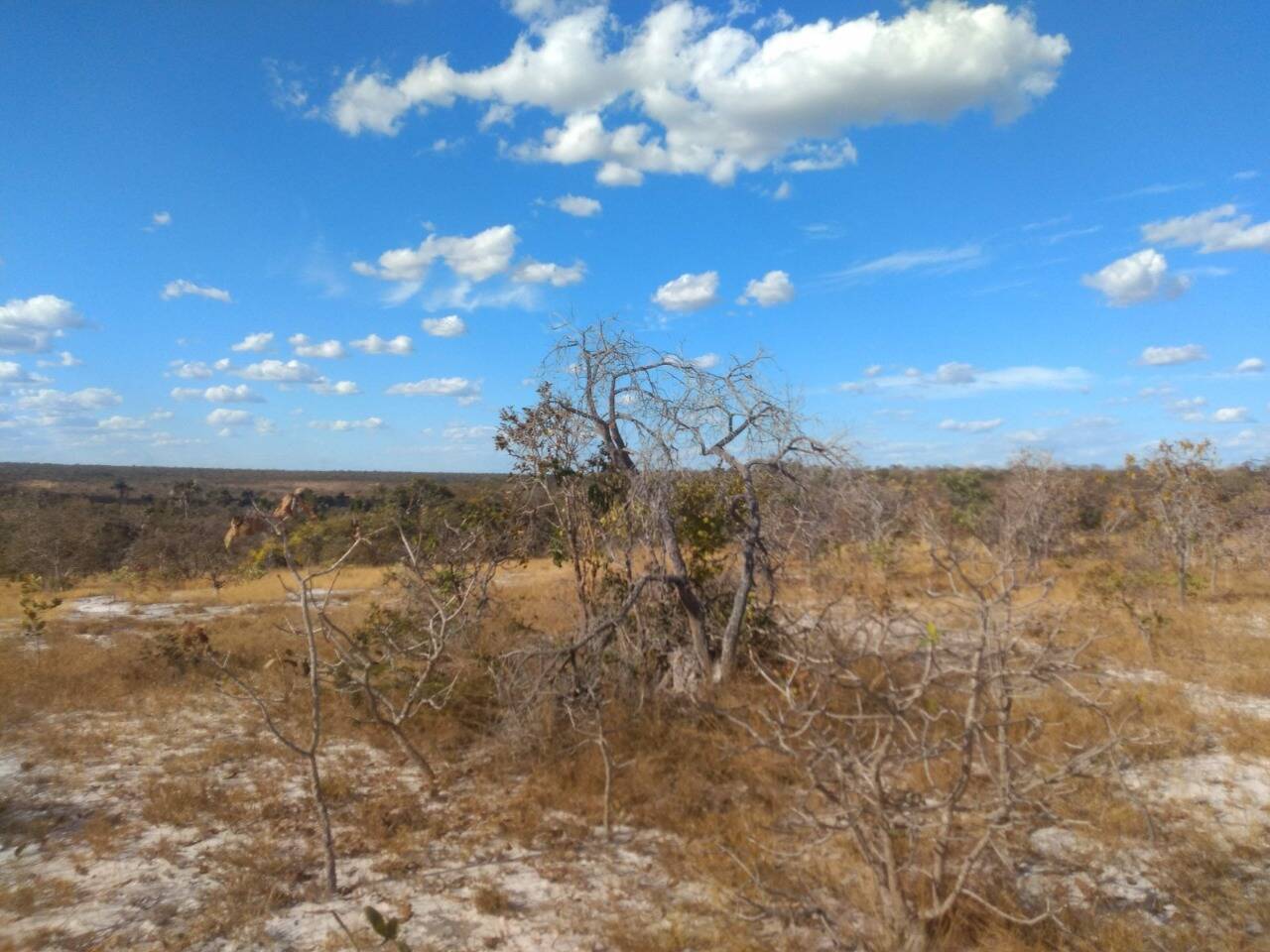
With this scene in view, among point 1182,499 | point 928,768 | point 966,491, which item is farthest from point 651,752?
point 966,491

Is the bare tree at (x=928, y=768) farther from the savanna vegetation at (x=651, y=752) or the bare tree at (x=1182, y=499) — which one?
the bare tree at (x=1182, y=499)

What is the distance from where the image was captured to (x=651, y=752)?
6.73m

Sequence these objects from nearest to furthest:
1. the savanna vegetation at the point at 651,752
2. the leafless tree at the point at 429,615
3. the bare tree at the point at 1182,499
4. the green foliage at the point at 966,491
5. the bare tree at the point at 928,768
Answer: the bare tree at the point at 928,768, the savanna vegetation at the point at 651,752, the leafless tree at the point at 429,615, the bare tree at the point at 1182,499, the green foliage at the point at 966,491

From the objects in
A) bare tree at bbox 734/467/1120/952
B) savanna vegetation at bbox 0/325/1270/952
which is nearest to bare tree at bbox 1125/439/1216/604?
savanna vegetation at bbox 0/325/1270/952

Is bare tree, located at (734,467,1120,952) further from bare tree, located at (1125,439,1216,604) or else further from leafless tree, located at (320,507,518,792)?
bare tree, located at (1125,439,1216,604)

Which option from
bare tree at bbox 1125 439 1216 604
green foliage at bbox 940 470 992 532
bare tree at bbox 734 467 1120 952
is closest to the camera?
bare tree at bbox 734 467 1120 952

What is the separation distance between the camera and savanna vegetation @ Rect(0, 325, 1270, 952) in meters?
4.12

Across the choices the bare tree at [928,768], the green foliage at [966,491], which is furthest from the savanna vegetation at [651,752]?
the green foliage at [966,491]

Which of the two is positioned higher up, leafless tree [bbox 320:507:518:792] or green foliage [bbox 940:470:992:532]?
green foliage [bbox 940:470:992:532]

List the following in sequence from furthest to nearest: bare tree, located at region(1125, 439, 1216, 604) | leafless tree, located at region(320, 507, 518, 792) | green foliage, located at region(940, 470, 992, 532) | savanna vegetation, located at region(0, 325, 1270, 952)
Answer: green foliage, located at region(940, 470, 992, 532) → bare tree, located at region(1125, 439, 1216, 604) → leafless tree, located at region(320, 507, 518, 792) → savanna vegetation, located at region(0, 325, 1270, 952)

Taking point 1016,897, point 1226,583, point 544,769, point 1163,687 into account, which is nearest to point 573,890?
point 544,769

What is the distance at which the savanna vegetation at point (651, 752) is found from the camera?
13.5 ft

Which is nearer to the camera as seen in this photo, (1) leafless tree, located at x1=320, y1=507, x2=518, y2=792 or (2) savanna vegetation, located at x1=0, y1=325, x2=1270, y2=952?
(2) savanna vegetation, located at x1=0, y1=325, x2=1270, y2=952

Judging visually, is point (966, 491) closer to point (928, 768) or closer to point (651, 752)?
point (651, 752)
